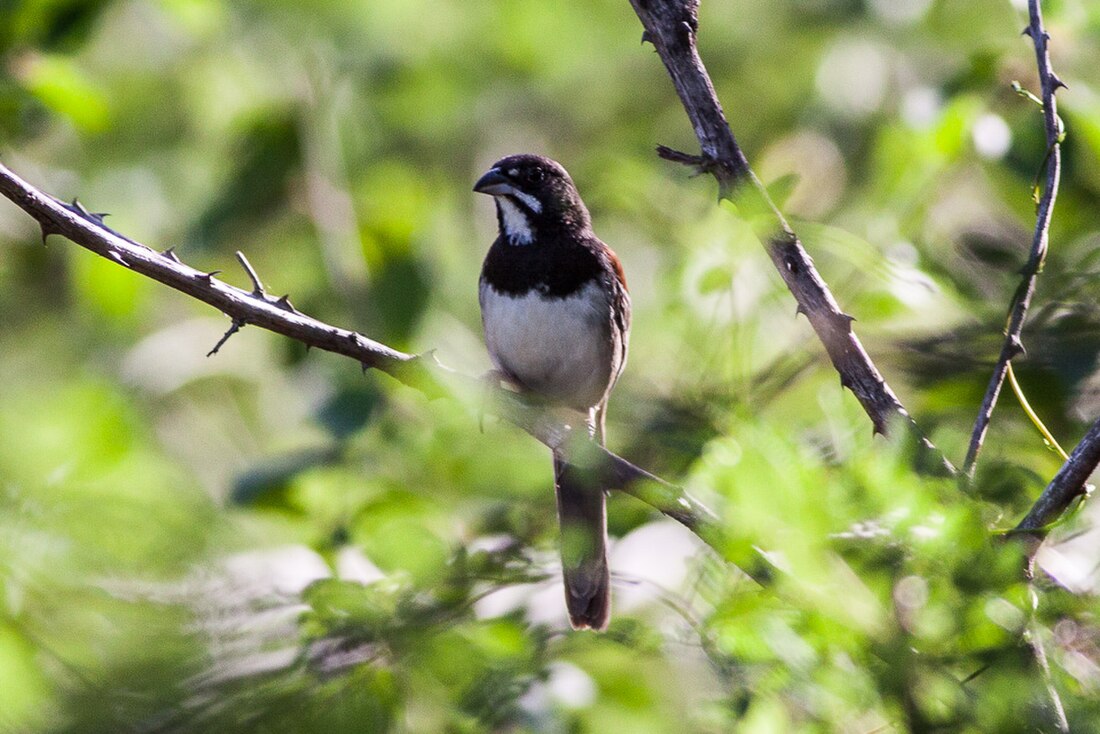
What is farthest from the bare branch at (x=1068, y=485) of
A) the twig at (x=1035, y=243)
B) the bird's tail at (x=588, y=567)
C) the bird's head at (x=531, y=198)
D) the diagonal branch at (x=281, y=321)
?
the bird's head at (x=531, y=198)

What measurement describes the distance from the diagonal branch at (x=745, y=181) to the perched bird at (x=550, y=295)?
182 cm

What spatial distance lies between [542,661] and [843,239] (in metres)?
1.42

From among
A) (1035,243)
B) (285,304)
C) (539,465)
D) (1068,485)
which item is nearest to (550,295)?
(539,465)

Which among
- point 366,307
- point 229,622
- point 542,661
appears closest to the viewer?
point 229,622

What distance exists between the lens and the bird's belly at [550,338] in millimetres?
4941

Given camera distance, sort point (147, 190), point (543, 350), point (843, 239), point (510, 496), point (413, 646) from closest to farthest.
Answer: point (413, 646) < point (843, 239) < point (510, 496) < point (543, 350) < point (147, 190)

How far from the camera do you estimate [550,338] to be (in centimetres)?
495

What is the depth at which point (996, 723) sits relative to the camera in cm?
221

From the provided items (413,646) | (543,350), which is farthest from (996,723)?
(543,350)

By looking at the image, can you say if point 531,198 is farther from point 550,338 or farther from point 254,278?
point 254,278

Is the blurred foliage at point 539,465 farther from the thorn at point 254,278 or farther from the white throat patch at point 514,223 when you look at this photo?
the thorn at point 254,278

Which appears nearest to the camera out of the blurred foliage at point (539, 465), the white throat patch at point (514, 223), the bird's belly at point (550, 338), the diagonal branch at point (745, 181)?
the blurred foliage at point (539, 465)

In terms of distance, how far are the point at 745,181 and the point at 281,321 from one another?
1177 mm

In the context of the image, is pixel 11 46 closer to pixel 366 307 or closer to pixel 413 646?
pixel 366 307
